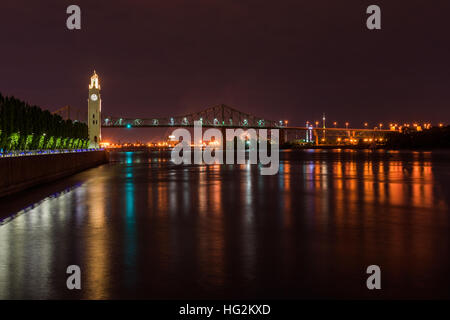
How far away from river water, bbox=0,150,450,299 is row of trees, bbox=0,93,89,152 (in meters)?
8.61

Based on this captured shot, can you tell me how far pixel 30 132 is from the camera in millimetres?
26469

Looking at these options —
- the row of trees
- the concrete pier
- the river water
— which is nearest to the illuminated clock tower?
the row of trees

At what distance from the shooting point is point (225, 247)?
24.3 feet

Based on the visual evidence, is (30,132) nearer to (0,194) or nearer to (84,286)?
(0,194)

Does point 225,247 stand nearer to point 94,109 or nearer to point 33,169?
point 33,169

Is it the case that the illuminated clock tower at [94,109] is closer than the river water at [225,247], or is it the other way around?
the river water at [225,247]

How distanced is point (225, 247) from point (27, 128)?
69.3 ft

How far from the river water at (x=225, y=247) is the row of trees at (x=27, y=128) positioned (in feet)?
28.3

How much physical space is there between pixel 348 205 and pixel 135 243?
21.0 feet

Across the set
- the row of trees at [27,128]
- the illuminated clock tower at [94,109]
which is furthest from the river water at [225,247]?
the illuminated clock tower at [94,109]

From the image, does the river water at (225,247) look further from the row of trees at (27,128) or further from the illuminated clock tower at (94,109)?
the illuminated clock tower at (94,109)

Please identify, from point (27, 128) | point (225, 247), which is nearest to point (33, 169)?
point (27, 128)

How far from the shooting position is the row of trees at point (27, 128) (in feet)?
72.3
